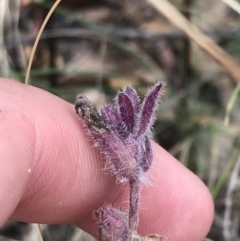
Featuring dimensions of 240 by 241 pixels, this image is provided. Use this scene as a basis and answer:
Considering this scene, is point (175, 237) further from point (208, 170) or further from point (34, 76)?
point (34, 76)

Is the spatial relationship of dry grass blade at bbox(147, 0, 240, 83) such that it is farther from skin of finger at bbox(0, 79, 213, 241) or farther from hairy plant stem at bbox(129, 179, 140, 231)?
hairy plant stem at bbox(129, 179, 140, 231)

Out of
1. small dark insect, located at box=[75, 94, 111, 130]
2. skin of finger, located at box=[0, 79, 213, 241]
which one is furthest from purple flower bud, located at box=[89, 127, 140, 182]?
skin of finger, located at box=[0, 79, 213, 241]

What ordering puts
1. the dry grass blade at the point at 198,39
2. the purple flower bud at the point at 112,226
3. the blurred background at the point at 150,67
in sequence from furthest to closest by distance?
the blurred background at the point at 150,67 → the dry grass blade at the point at 198,39 → the purple flower bud at the point at 112,226

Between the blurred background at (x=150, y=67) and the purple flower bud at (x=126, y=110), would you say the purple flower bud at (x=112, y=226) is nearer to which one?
the purple flower bud at (x=126, y=110)

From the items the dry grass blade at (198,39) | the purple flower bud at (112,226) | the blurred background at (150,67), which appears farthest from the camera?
the blurred background at (150,67)

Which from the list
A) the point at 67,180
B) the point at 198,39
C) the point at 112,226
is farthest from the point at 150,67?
the point at 112,226

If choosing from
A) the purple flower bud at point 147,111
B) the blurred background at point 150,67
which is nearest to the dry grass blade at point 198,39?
the blurred background at point 150,67

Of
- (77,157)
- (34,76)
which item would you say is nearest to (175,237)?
(77,157)
